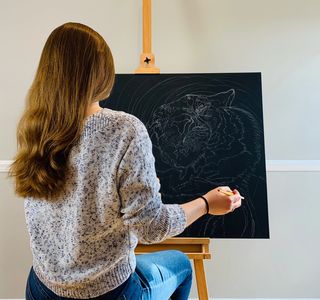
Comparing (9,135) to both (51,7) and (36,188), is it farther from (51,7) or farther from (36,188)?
(36,188)

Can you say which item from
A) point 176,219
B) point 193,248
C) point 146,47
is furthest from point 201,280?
point 146,47

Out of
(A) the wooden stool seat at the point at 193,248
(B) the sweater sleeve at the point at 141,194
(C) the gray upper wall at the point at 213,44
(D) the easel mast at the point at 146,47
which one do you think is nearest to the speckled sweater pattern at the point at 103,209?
(B) the sweater sleeve at the point at 141,194

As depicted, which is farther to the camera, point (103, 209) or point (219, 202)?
point (219, 202)

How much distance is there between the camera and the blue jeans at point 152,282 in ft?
2.98

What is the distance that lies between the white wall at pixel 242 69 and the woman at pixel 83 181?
1147mm

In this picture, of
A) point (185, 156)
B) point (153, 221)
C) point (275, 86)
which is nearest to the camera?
point (153, 221)

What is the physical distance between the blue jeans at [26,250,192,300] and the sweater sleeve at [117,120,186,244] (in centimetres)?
16

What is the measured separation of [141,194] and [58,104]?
31 cm

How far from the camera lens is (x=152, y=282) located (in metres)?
1.01

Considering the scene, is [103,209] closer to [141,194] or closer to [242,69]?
[141,194]

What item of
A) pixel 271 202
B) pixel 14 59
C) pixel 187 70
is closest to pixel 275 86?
pixel 187 70

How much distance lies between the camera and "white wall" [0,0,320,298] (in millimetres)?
2010

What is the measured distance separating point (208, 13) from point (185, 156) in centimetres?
92

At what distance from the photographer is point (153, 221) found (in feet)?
2.76
